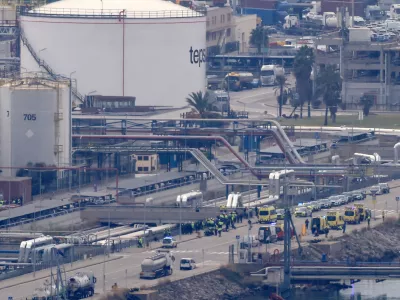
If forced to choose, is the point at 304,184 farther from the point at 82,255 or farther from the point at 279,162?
the point at 82,255

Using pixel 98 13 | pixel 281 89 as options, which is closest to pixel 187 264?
pixel 98 13

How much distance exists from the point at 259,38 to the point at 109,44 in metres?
25.5

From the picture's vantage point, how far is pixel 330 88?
276 ft

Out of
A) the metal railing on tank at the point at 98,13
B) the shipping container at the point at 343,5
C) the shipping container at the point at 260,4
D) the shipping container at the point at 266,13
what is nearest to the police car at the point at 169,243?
the metal railing on tank at the point at 98,13

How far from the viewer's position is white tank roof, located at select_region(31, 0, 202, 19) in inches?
3113

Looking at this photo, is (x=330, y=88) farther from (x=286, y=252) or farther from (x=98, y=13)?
(x=286, y=252)

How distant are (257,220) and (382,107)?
2912cm

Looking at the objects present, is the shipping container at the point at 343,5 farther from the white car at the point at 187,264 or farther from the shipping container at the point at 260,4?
the white car at the point at 187,264

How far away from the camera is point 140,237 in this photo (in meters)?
56.4

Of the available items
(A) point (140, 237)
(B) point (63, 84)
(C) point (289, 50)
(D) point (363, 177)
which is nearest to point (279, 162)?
(D) point (363, 177)

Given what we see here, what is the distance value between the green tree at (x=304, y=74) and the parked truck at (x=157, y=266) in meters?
33.2

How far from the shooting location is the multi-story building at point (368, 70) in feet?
292

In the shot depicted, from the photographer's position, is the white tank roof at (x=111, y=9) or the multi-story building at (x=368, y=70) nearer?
the white tank roof at (x=111, y=9)

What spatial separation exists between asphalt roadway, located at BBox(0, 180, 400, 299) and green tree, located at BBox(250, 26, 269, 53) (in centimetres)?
4177
